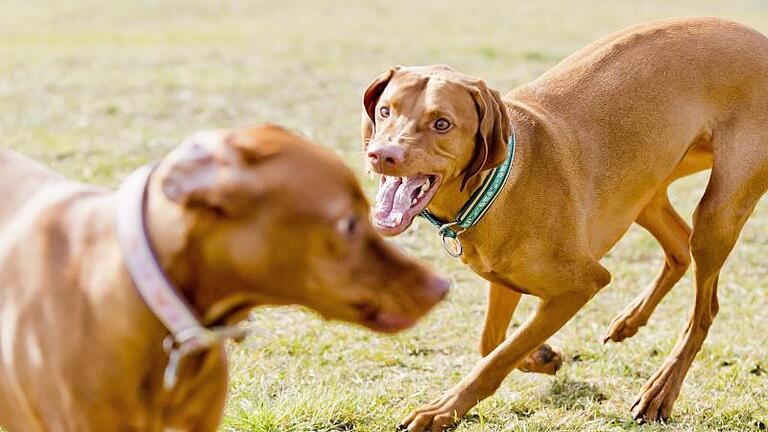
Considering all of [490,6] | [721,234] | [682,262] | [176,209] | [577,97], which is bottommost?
[490,6]

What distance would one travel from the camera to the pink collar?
2.34 meters

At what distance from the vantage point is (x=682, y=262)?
17.4 ft

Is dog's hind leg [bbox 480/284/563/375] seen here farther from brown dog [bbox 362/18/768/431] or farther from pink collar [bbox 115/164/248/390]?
pink collar [bbox 115/164/248/390]

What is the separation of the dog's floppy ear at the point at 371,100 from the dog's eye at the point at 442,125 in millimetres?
320

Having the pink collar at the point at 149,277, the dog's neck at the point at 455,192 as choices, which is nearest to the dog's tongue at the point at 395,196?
the dog's neck at the point at 455,192

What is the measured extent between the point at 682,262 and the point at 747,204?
2.03ft

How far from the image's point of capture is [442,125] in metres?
4.07

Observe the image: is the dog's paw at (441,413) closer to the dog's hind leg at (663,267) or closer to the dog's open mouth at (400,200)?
the dog's open mouth at (400,200)

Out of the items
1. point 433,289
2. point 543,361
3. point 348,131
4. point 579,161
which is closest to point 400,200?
point 579,161

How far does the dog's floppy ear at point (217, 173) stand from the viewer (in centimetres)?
227

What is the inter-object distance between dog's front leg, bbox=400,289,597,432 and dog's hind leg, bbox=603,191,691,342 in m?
0.87

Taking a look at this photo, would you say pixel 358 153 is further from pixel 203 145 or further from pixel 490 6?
pixel 490 6

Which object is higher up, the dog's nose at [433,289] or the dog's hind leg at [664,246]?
the dog's nose at [433,289]

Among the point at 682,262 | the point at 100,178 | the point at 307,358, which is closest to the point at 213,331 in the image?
the point at 307,358
